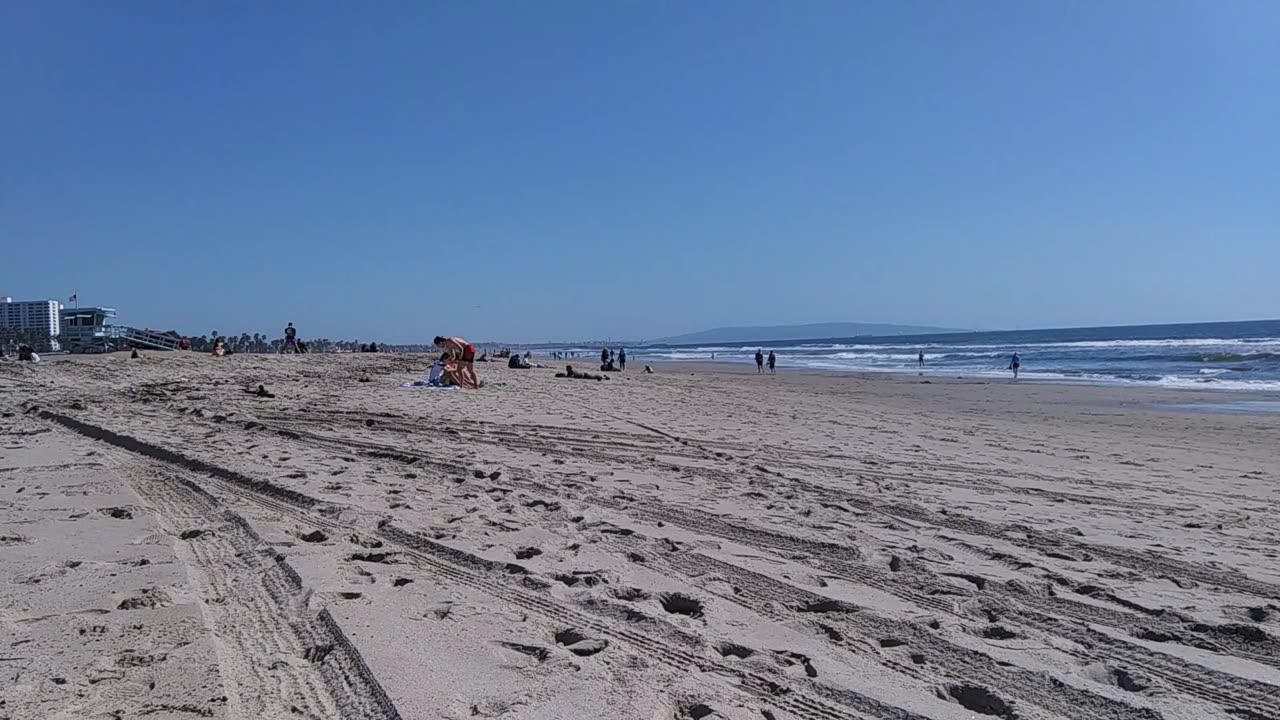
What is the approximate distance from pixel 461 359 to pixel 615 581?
524 inches

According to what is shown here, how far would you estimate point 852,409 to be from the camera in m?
16.6

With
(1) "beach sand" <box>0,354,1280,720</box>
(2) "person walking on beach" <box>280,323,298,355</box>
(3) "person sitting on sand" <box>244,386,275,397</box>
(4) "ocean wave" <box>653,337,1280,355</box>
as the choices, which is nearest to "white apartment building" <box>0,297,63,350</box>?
(2) "person walking on beach" <box>280,323,298,355</box>

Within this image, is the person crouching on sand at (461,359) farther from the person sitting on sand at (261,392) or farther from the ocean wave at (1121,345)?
the ocean wave at (1121,345)

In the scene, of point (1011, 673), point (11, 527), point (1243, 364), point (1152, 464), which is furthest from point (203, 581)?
point (1243, 364)

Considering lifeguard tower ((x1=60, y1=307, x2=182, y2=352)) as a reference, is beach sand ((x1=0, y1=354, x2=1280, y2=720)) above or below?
below

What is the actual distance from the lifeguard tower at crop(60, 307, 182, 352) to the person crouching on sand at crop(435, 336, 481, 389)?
25.4 m

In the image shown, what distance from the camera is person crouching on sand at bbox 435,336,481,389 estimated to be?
16.5 meters

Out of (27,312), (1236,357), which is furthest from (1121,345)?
(27,312)

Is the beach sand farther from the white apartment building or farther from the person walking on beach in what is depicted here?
the white apartment building

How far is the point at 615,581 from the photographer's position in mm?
4020

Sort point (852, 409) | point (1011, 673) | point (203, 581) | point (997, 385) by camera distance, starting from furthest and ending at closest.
→ point (997, 385) < point (852, 409) < point (203, 581) < point (1011, 673)

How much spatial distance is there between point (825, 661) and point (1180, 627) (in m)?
1.76

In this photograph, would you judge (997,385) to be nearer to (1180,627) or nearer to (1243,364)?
(1243,364)

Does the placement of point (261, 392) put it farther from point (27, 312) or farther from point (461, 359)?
point (27, 312)
